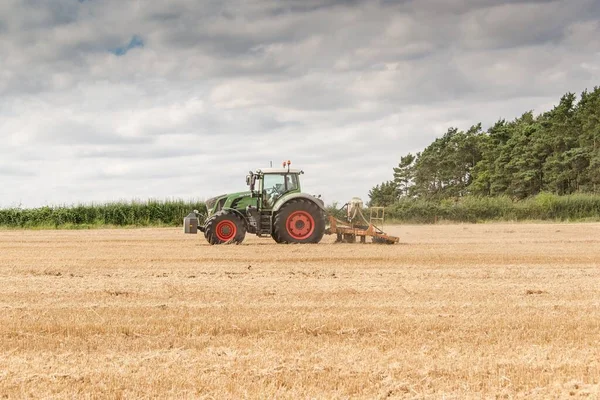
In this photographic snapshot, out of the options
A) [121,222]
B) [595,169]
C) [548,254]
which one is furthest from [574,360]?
[595,169]

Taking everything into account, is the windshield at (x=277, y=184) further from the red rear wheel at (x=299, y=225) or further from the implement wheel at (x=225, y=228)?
the implement wheel at (x=225, y=228)

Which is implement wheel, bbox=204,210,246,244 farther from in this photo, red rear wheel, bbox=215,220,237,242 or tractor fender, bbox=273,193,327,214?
tractor fender, bbox=273,193,327,214

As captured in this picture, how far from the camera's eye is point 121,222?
4109 cm

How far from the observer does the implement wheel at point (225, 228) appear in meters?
20.6

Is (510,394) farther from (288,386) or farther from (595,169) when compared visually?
(595,169)

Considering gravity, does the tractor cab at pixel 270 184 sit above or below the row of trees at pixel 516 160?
below

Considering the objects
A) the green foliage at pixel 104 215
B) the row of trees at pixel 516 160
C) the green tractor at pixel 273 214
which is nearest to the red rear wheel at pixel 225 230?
the green tractor at pixel 273 214

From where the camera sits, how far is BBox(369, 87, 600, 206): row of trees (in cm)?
6419

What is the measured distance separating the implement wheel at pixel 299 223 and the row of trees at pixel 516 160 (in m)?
37.2

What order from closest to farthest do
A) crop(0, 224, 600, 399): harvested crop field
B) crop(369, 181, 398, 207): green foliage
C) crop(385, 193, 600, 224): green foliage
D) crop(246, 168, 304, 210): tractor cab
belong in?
crop(0, 224, 600, 399): harvested crop field
crop(246, 168, 304, 210): tractor cab
crop(385, 193, 600, 224): green foliage
crop(369, 181, 398, 207): green foliage

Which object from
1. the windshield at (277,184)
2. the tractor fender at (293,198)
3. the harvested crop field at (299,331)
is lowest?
the harvested crop field at (299,331)

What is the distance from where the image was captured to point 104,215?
135 ft

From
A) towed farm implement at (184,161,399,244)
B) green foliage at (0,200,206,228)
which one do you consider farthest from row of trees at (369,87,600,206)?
towed farm implement at (184,161,399,244)

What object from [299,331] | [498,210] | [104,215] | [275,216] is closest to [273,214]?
[275,216]
